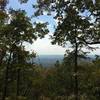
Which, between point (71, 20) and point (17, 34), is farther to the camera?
point (17, 34)

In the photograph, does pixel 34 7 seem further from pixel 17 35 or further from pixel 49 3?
pixel 17 35

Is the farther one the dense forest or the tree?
the tree

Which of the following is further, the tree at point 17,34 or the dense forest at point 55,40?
the tree at point 17,34

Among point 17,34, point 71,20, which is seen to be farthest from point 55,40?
point 17,34

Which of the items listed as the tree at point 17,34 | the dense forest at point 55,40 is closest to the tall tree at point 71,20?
the dense forest at point 55,40

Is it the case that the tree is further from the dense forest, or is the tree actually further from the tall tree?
the tall tree

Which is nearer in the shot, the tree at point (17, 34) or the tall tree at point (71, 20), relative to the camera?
the tall tree at point (71, 20)

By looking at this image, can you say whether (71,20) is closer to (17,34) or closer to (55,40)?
(55,40)

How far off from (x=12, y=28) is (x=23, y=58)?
5029mm

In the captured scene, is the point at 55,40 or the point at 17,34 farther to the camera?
the point at 17,34

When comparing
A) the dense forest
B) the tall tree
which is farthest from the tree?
the tall tree

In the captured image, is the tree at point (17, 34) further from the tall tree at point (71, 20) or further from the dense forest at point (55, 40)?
the tall tree at point (71, 20)

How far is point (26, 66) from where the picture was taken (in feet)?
117

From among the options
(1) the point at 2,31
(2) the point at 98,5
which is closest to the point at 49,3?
(2) the point at 98,5
